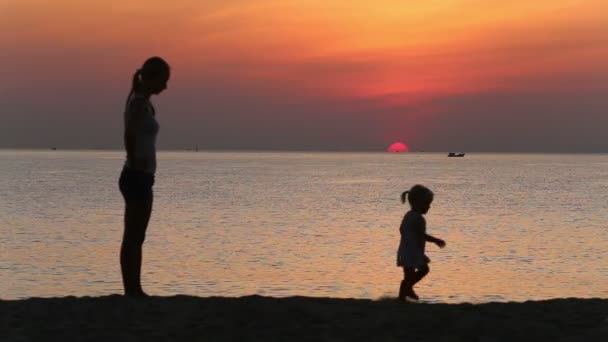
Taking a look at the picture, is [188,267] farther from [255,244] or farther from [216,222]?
[216,222]

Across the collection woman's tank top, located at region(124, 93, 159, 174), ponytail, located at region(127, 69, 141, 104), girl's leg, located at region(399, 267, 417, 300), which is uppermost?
ponytail, located at region(127, 69, 141, 104)

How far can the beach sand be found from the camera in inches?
309

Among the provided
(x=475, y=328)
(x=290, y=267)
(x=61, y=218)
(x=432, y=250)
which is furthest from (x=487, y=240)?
(x=475, y=328)

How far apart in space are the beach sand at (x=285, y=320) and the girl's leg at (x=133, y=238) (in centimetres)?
23

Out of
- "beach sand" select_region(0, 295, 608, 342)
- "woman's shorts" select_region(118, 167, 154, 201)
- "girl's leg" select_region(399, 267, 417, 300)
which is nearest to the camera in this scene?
"beach sand" select_region(0, 295, 608, 342)

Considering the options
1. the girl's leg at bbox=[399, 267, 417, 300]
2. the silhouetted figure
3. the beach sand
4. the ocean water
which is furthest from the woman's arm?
the ocean water

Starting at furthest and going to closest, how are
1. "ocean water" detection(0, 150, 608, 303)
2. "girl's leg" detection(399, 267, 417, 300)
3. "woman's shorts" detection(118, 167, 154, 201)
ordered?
"ocean water" detection(0, 150, 608, 303) < "girl's leg" detection(399, 267, 417, 300) < "woman's shorts" detection(118, 167, 154, 201)

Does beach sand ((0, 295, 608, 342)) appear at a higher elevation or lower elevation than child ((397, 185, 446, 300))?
lower

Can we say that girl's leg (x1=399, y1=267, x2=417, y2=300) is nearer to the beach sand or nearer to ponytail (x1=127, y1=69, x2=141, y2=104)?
the beach sand

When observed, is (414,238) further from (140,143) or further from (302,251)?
(302,251)

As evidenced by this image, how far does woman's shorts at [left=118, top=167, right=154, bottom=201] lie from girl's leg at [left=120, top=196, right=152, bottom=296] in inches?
2.2

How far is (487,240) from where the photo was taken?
35.8 meters

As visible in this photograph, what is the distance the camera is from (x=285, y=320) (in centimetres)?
834

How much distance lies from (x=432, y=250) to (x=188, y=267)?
940cm
